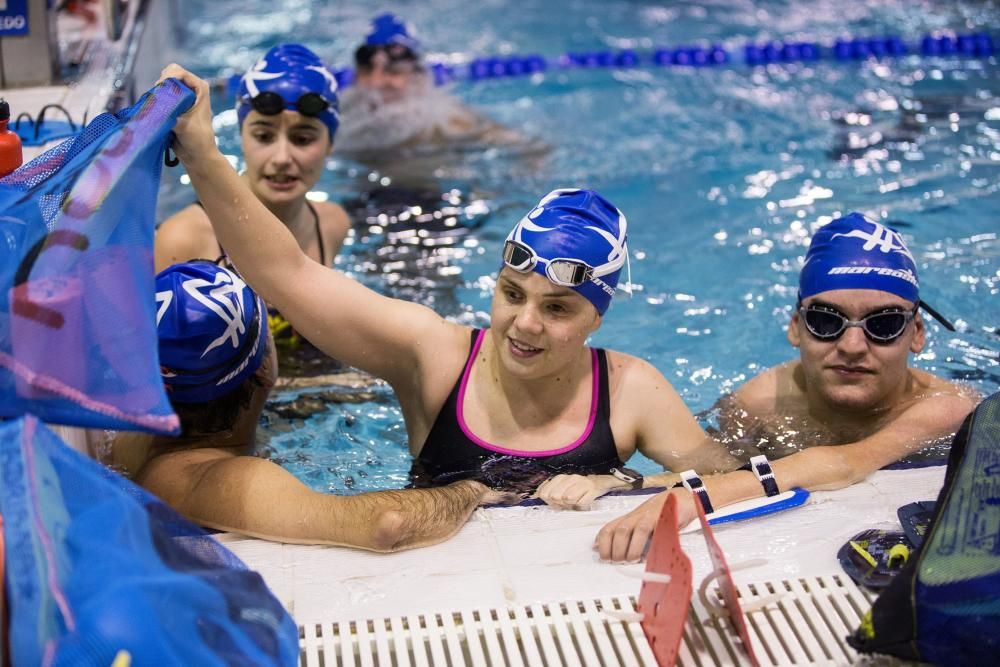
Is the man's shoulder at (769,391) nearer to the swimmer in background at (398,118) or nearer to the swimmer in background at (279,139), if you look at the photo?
the swimmer in background at (279,139)

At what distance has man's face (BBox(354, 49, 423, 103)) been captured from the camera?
7809 mm

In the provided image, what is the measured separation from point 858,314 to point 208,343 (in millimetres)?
2276

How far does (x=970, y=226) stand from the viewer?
6.67 metres

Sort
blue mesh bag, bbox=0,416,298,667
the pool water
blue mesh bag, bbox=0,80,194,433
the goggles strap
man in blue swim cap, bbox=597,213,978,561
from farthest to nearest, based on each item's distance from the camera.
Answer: the pool water → man in blue swim cap, bbox=597,213,978,561 → the goggles strap → blue mesh bag, bbox=0,80,194,433 → blue mesh bag, bbox=0,416,298,667

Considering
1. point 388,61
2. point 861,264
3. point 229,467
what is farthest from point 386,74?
point 229,467

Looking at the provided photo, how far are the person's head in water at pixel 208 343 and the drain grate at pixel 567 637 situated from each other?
0.80 m

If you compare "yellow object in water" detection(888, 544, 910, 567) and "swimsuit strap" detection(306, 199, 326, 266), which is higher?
"yellow object in water" detection(888, 544, 910, 567)

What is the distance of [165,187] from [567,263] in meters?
4.47

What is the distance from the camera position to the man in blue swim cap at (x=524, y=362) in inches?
129

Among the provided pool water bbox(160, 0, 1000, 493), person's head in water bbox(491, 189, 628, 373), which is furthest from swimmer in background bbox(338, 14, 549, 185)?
person's head in water bbox(491, 189, 628, 373)

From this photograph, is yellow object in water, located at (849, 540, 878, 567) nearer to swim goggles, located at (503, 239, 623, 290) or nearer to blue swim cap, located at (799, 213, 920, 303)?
swim goggles, located at (503, 239, 623, 290)

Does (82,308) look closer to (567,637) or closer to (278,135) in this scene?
(567,637)

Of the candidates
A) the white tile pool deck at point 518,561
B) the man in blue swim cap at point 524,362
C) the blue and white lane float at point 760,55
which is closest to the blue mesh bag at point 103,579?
the white tile pool deck at point 518,561

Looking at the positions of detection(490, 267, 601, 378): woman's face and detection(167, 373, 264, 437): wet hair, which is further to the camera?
detection(490, 267, 601, 378): woman's face
